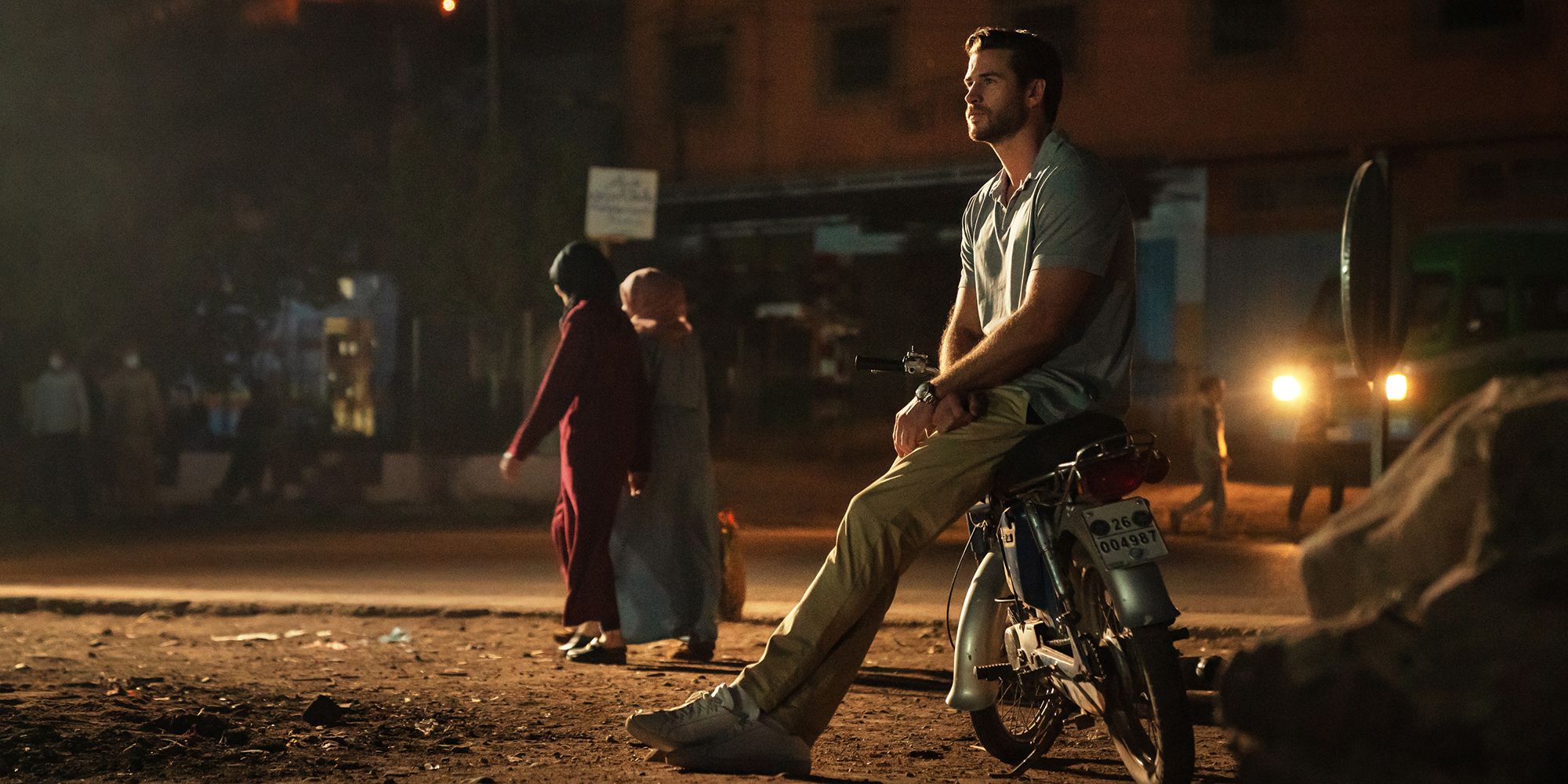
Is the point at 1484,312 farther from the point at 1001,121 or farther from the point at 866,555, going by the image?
the point at 866,555

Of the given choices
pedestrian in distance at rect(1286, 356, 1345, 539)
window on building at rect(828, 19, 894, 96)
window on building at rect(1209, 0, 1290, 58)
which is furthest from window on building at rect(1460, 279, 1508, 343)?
window on building at rect(828, 19, 894, 96)

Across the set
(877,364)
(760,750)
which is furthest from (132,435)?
(760,750)

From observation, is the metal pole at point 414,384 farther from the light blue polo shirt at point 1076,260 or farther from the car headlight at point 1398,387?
the light blue polo shirt at point 1076,260

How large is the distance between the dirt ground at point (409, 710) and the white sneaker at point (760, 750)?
127mm

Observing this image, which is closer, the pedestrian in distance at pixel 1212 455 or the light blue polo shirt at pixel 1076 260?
the light blue polo shirt at pixel 1076 260

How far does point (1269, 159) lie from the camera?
25.6 metres

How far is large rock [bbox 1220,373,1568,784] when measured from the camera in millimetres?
2480

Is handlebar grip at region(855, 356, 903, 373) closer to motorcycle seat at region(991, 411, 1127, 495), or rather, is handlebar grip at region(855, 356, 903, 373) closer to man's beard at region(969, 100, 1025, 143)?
motorcycle seat at region(991, 411, 1127, 495)

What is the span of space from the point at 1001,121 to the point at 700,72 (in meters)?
25.8

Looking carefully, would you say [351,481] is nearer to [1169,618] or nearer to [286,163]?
[286,163]

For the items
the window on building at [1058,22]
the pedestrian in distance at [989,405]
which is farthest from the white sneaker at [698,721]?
the window on building at [1058,22]

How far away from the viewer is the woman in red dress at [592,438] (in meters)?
7.80

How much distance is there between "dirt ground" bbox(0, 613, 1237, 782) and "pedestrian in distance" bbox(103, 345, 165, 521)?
12282mm

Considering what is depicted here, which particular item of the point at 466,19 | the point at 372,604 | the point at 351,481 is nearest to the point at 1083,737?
the point at 372,604
